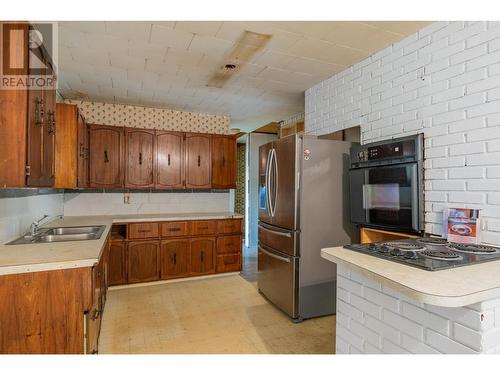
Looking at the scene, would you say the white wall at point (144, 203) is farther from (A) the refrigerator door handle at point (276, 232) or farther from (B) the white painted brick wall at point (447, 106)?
(B) the white painted brick wall at point (447, 106)

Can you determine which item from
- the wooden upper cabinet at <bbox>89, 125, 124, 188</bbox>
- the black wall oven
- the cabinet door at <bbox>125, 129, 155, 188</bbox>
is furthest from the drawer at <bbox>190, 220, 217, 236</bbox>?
the black wall oven

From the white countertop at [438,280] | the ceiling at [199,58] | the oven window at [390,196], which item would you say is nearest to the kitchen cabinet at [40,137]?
the ceiling at [199,58]

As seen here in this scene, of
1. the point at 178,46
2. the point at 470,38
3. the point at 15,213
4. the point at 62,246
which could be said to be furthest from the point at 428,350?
the point at 15,213

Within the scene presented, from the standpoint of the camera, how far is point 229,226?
13.5 feet

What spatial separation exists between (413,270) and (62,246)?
2147 millimetres

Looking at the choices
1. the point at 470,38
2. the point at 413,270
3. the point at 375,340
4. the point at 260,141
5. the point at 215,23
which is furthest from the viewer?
the point at 260,141

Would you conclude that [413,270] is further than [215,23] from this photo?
No

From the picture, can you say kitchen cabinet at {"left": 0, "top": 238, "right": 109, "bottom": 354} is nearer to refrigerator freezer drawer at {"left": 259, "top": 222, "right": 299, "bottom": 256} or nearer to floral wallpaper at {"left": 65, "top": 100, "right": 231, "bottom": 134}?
refrigerator freezer drawer at {"left": 259, "top": 222, "right": 299, "bottom": 256}

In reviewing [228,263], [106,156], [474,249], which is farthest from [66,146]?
[474,249]

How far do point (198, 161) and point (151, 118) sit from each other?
0.99 meters

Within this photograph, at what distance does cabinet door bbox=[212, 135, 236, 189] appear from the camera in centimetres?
436

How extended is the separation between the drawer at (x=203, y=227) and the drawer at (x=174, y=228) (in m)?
0.10

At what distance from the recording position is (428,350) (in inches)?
47.6
